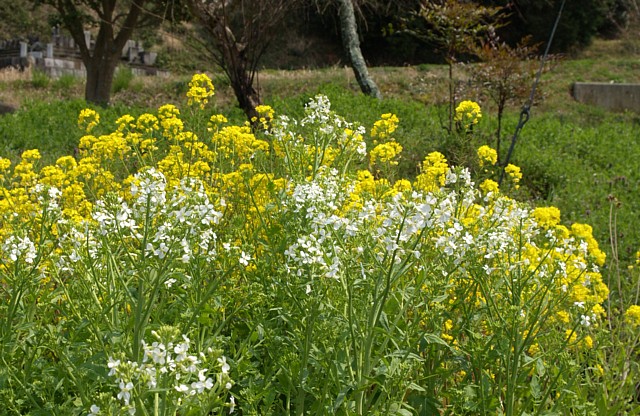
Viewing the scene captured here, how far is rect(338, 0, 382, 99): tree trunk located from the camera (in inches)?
461

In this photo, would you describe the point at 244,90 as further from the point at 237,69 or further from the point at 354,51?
the point at 354,51

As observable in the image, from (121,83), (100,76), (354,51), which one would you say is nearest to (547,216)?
(354,51)

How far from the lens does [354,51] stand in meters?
12.1

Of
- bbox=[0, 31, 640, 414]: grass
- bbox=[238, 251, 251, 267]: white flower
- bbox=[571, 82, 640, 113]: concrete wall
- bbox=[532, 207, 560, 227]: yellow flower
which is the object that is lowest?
bbox=[0, 31, 640, 414]: grass

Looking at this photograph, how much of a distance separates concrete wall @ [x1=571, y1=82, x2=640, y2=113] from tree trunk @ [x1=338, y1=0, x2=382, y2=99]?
174 inches

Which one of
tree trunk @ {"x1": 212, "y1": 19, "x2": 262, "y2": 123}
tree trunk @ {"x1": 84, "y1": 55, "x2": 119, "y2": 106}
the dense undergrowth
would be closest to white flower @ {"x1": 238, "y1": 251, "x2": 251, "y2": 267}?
the dense undergrowth

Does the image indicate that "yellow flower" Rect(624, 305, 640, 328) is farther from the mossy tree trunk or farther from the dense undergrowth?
the mossy tree trunk

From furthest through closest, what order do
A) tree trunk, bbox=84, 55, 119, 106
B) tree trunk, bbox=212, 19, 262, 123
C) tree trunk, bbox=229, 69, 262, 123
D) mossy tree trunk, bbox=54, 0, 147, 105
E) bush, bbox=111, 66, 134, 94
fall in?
bush, bbox=111, 66, 134, 94 < tree trunk, bbox=84, 55, 119, 106 < mossy tree trunk, bbox=54, 0, 147, 105 < tree trunk, bbox=229, 69, 262, 123 < tree trunk, bbox=212, 19, 262, 123

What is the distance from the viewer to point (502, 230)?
250 centimetres

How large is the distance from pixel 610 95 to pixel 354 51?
4.98 m

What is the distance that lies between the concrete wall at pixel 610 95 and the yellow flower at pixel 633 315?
36.8 feet

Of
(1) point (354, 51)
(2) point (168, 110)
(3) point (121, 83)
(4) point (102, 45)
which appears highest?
(1) point (354, 51)

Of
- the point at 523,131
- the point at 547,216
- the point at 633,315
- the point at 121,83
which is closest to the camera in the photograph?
the point at 633,315

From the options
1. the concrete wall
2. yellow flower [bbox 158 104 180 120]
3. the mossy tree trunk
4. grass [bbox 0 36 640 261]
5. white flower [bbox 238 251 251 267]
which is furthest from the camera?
the mossy tree trunk
